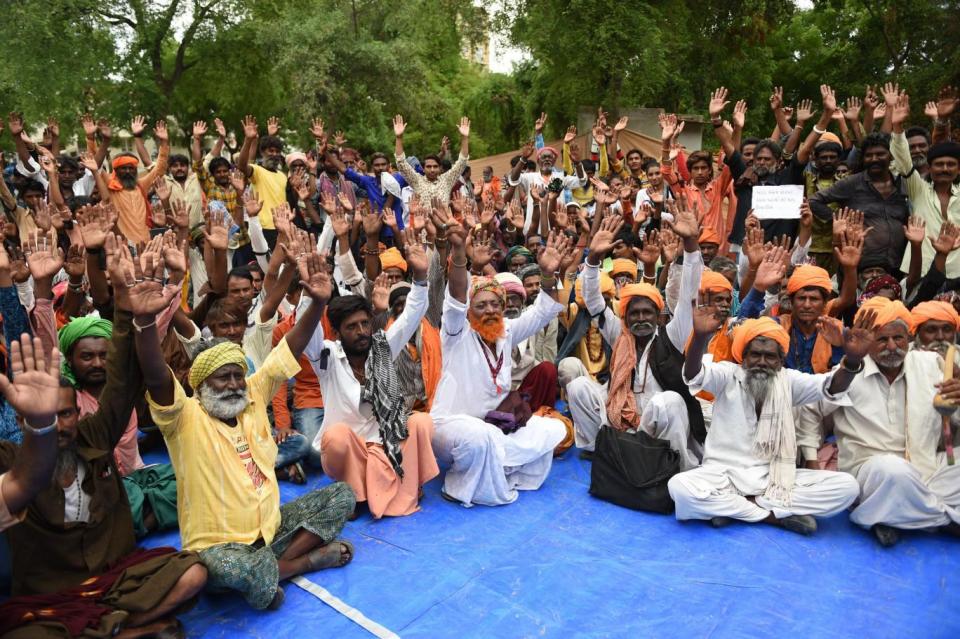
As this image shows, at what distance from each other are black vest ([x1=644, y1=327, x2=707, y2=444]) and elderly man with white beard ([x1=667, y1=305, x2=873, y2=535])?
36cm

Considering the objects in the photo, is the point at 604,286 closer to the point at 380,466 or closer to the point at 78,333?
the point at 380,466

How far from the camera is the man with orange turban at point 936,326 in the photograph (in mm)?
4391

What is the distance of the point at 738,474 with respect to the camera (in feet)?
14.2

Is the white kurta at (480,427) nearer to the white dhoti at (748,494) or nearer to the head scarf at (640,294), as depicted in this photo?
the head scarf at (640,294)

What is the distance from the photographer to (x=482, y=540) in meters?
4.14

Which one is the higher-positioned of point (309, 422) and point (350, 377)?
point (350, 377)

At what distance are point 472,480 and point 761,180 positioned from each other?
4598mm

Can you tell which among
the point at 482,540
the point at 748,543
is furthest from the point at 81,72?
the point at 748,543

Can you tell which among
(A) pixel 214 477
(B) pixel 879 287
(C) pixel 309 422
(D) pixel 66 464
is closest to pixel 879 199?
(B) pixel 879 287

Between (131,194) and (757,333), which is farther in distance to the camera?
(131,194)

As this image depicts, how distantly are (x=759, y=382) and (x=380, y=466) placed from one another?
242cm

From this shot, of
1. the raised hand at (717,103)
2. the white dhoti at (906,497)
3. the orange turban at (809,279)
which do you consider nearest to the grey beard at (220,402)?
the white dhoti at (906,497)

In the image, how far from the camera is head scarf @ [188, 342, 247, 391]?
3.48 m

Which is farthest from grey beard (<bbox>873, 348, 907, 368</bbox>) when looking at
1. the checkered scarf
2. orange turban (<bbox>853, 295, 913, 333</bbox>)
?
the checkered scarf
